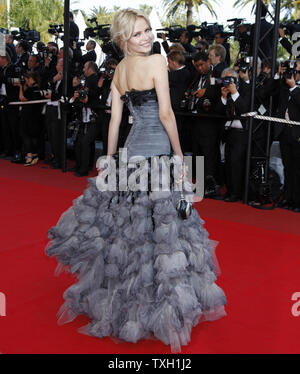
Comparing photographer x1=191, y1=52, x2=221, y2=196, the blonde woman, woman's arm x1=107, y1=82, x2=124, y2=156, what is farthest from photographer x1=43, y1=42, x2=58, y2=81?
the blonde woman

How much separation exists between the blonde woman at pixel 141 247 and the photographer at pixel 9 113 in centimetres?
573

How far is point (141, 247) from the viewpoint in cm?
254

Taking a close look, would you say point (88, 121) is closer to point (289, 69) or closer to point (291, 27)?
point (289, 69)

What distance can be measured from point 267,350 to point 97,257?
3.28ft

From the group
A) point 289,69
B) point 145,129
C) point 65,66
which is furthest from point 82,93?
point 145,129

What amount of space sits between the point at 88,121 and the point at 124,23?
184 inches

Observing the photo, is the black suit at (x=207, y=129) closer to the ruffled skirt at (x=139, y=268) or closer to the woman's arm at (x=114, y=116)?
the woman's arm at (x=114, y=116)

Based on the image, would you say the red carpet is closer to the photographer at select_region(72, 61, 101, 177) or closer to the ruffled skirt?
the ruffled skirt

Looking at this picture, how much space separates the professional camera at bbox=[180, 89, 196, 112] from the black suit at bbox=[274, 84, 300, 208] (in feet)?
3.78

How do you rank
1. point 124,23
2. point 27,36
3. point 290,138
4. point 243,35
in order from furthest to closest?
1. point 27,36
2. point 243,35
3. point 290,138
4. point 124,23

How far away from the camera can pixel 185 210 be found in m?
2.54
